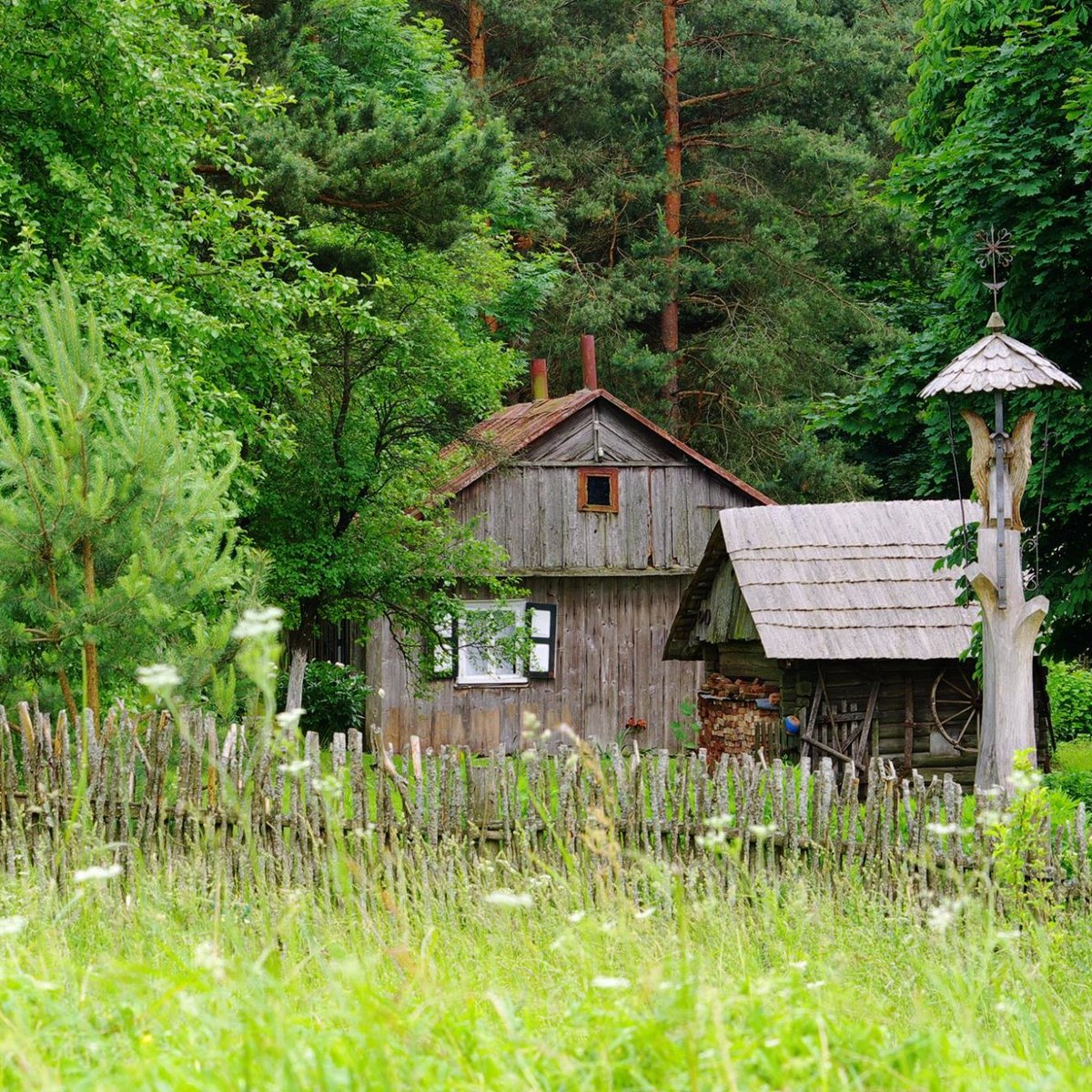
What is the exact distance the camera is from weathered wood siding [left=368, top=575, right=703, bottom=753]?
21188 millimetres

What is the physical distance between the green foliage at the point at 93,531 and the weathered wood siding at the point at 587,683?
41.2ft

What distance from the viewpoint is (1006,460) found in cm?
938

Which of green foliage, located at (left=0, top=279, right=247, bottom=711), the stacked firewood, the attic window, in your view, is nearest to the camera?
green foliage, located at (left=0, top=279, right=247, bottom=711)

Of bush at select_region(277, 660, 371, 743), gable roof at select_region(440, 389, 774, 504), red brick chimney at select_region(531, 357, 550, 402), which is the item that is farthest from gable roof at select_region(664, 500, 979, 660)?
red brick chimney at select_region(531, 357, 550, 402)

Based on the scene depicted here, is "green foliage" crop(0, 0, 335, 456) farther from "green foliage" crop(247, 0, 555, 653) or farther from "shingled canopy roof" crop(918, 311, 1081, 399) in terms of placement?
"shingled canopy roof" crop(918, 311, 1081, 399)

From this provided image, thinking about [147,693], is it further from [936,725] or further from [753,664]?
[936,725]

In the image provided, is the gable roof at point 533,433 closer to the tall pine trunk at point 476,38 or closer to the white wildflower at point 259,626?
the tall pine trunk at point 476,38

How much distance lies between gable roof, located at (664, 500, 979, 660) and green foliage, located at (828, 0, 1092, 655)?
5.13ft

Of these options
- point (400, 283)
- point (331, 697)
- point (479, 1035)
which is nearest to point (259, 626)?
point (479, 1035)

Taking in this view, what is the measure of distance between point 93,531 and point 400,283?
35.6 ft

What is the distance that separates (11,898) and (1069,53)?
1074 centimetres

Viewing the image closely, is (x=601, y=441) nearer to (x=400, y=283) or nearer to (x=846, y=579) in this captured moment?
(x=400, y=283)

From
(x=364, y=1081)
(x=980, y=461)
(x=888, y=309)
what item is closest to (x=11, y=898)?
(x=364, y=1081)

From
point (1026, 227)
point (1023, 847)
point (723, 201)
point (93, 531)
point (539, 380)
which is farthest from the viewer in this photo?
point (723, 201)
